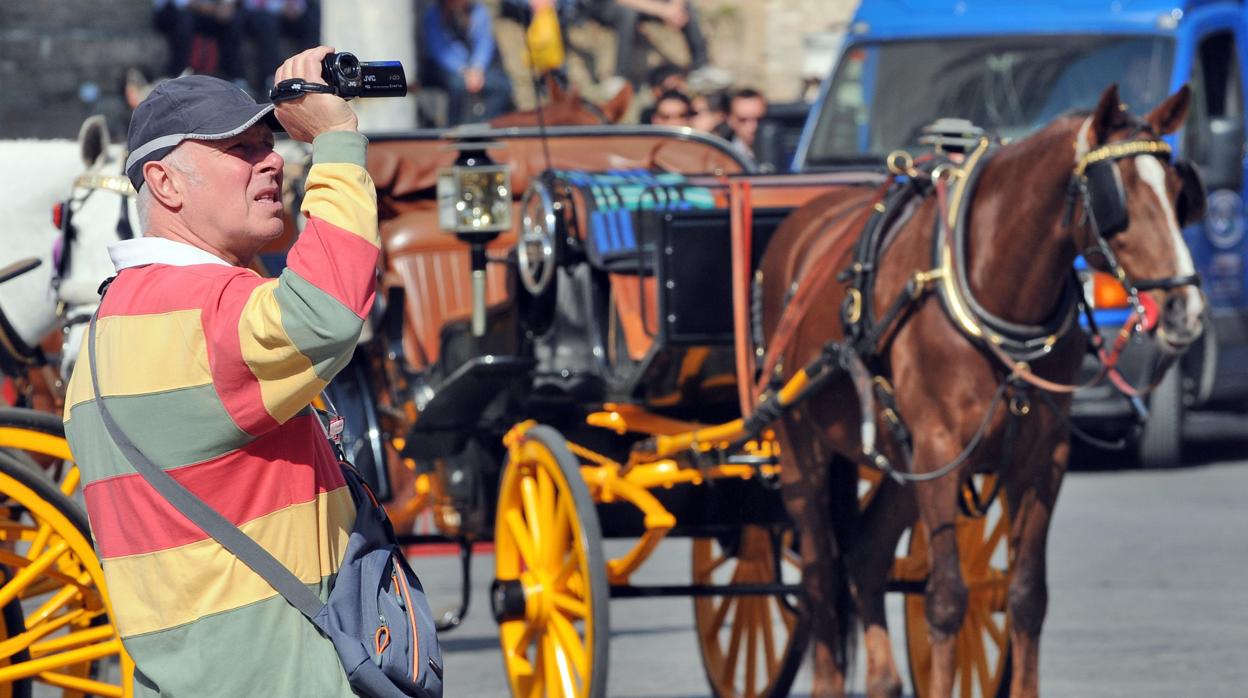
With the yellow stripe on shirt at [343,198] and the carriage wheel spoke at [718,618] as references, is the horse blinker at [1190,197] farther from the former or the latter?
the yellow stripe on shirt at [343,198]

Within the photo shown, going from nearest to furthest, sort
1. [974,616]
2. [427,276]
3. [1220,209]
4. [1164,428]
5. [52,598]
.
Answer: [52,598], [974,616], [427,276], [1220,209], [1164,428]

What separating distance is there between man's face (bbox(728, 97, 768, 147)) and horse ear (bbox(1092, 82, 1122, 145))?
836 centimetres

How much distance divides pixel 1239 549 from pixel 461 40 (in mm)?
9130

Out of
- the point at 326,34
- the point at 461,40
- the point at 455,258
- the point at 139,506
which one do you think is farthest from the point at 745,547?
the point at 461,40

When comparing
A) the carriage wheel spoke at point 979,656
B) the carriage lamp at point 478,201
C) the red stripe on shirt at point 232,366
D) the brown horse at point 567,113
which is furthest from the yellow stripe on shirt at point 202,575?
the brown horse at point 567,113

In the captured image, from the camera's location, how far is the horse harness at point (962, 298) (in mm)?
5301

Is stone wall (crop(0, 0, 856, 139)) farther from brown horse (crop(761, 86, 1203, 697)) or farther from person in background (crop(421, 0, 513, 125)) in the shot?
brown horse (crop(761, 86, 1203, 697))

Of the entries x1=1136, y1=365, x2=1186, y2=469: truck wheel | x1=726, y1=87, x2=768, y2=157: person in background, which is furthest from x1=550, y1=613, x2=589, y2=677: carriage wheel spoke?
x1=726, y1=87, x2=768, y2=157: person in background

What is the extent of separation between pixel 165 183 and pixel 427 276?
4.71 m

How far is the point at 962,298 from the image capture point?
553 centimetres

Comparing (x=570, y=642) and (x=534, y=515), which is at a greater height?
(x=534, y=515)

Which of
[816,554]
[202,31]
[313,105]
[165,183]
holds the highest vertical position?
[202,31]

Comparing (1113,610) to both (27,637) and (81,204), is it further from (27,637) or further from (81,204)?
(27,637)

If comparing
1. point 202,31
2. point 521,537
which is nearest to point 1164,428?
point 521,537
